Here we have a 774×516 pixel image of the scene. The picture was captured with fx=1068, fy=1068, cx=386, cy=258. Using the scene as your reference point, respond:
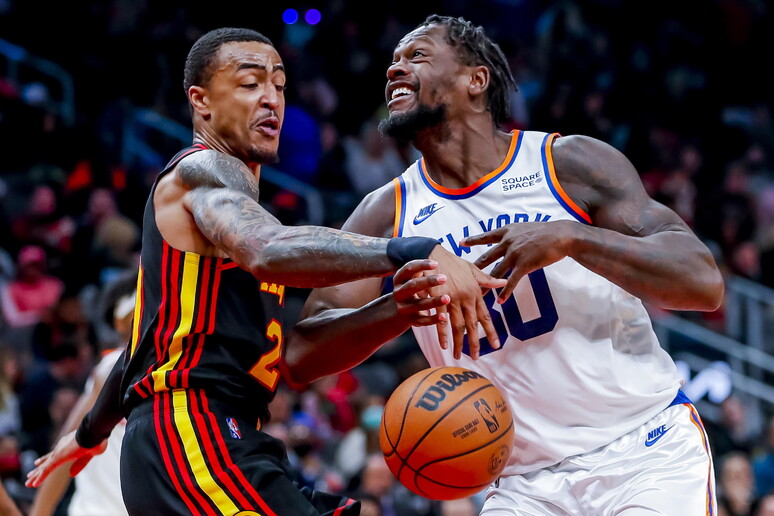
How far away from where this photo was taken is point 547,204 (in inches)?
164

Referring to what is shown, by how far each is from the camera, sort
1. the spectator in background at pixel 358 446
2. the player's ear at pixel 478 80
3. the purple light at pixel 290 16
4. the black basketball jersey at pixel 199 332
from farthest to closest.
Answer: the purple light at pixel 290 16, the spectator in background at pixel 358 446, the player's ear at pixel 478 80, the black basketball jersey at pixel 199 332

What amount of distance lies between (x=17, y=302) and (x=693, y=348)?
659 cm

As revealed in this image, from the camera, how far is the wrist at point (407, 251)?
327cm

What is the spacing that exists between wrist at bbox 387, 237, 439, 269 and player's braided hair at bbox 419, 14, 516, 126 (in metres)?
1.52

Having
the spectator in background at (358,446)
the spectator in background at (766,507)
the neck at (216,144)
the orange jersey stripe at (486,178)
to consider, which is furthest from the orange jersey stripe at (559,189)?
the spectator in background at (358,446)

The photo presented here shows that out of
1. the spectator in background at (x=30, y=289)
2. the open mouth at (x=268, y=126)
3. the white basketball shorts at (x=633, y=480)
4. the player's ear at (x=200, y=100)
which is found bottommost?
the spectator in background at (x=30, y=289)

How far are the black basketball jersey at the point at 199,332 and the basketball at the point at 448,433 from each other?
Answer: 0.48 meters

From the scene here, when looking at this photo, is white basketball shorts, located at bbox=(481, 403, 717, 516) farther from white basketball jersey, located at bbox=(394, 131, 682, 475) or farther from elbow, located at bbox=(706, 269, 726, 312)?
elbow, located at bbox=(706, 269, 726, 312)

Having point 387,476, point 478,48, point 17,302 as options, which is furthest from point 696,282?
point 17,302

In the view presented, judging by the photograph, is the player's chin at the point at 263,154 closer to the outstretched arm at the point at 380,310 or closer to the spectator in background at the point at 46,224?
the outstretched arm at the point at 380,310

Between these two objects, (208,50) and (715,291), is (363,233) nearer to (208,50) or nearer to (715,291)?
(208,50)

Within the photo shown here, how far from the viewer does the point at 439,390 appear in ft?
12.1

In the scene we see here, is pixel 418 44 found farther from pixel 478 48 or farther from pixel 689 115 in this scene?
pixel 689 115

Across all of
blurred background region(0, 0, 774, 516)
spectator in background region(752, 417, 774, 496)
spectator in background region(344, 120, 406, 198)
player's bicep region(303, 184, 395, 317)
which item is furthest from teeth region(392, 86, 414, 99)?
spectator in background region(344, 120, 406, 198)
